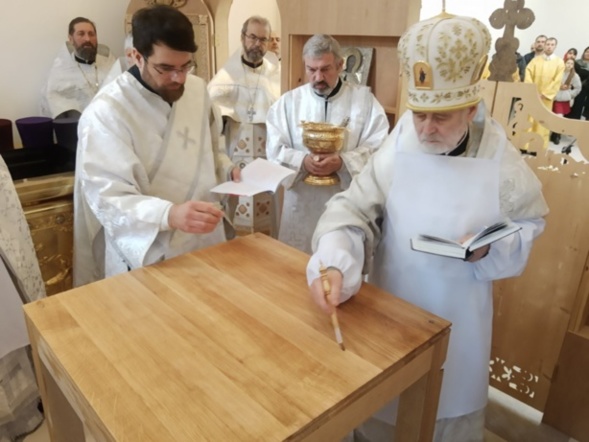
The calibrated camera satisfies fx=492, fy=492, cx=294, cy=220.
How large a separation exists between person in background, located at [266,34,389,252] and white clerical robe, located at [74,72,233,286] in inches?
22.3

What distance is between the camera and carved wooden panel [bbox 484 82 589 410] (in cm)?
183

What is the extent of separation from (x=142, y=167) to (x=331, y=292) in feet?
→ 2.86

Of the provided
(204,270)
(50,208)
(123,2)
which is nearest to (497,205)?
(204,270)

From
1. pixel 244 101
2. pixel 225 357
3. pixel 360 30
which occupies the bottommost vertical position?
pixel 225 357

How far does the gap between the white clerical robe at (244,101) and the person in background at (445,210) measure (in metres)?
2.15

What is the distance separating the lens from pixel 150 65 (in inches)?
64.6

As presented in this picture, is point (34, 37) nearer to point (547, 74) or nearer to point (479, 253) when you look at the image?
point (479, 253)

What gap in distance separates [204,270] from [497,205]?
809mm

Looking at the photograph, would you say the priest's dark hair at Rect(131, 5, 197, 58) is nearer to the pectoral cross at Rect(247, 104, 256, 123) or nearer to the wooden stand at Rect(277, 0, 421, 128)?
the wooden stand at Rect(277, 0, 421, 128)

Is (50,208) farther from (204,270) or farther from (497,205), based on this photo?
(497,205)

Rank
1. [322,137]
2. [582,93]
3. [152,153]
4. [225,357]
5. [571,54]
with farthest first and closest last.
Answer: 1. [571,54]
2. [582,93]
3. [322,137]
4. [152,153]
5. [225,357]

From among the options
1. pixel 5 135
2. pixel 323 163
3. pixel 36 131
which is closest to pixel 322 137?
pixel 323 163

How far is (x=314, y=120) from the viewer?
2580 millimetres

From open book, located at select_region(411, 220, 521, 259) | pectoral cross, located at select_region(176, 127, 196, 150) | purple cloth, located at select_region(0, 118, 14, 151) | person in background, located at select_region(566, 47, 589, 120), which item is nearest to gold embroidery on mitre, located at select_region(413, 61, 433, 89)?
open book, located at select_region(411, 220, 521, 259)
